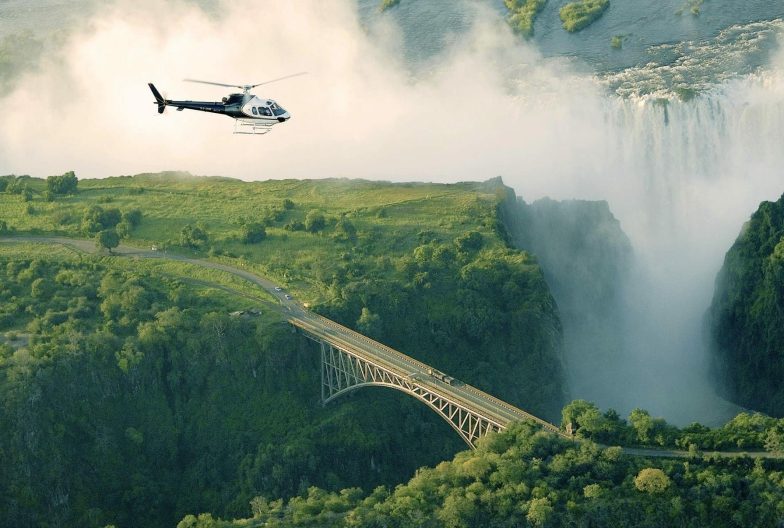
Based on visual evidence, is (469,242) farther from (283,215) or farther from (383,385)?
(383,385)

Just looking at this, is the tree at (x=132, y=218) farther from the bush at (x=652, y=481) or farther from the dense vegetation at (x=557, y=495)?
the bush at (x=652, y=481)

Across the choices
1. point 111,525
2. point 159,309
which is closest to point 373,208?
point 159,309

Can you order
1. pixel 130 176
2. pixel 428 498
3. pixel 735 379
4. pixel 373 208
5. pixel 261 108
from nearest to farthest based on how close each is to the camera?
pixel 428 498 → pixel 261 108 → pixel 735 379 → pixel 373 208 → pixel 130 176

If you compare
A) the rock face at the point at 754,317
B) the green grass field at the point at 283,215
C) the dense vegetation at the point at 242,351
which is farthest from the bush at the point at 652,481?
the green grass field at the point at 283,215

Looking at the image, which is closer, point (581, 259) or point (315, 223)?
point (315, 223)

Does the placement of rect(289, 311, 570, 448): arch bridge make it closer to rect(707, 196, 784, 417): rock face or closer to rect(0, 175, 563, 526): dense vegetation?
rect(0, 175, 563, 526): dense vegetation

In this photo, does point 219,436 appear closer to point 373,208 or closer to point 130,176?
point 373,208

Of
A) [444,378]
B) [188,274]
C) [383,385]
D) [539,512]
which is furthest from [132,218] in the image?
[539,512]
